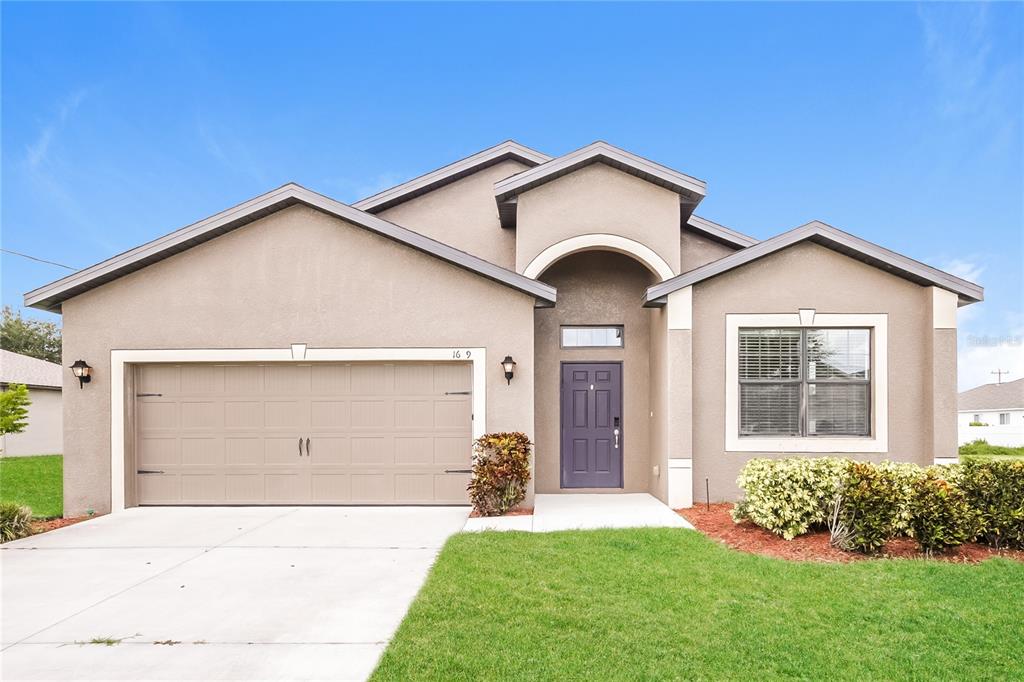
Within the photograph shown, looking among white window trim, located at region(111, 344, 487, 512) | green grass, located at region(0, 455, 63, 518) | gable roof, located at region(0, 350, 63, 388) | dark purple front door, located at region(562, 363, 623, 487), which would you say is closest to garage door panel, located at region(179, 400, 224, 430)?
white window trim, located at region(111, 344, 487, 512)

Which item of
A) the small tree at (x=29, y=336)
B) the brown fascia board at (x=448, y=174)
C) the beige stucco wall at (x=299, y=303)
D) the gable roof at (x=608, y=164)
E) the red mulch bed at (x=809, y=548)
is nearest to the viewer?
the red mulch bed at (x=809, y=548)

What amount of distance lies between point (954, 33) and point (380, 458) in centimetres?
2520

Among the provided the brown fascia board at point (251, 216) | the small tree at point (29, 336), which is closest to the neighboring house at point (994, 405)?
the brown fascia board at point (251, 216)

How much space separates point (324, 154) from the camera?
143 ft

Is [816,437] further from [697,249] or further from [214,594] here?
[214,594]

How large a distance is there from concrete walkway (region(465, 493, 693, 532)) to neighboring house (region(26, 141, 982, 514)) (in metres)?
0.64

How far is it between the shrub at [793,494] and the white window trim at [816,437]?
2051 millimetres

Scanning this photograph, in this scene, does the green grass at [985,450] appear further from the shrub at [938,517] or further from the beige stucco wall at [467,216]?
the beige stucco wall at [467,216]

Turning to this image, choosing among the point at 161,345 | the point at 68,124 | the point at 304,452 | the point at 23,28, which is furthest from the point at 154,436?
the point at 68,124

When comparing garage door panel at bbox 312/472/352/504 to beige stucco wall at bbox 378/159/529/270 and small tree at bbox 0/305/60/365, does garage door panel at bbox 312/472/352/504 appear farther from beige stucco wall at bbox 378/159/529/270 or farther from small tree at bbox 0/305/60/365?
small tree at bbox 0/305/60/365

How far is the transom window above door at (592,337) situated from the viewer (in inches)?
440

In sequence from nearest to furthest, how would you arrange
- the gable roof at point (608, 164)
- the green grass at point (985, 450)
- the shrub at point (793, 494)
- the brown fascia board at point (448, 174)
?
the shrub at point (793, 494) < the gable roof at point (608, 164) < the brown fascia board at point (448, 174) < the green grass at point (985, 450)

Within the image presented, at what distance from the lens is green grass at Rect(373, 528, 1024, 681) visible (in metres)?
4.12

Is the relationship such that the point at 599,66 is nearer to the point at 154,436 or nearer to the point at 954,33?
the point at 954,33
